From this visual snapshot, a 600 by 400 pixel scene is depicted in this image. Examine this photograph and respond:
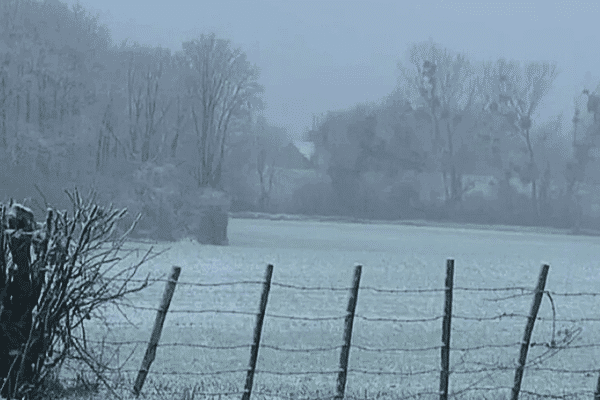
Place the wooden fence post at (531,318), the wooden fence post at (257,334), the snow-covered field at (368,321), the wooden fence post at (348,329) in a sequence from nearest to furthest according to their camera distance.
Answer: the wooden fence post at (257,334), the wooden fence post at (348,329), the wooden fence post at (531,318), the snow-covered field at (368,321)

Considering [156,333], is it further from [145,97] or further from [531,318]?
[145,97]

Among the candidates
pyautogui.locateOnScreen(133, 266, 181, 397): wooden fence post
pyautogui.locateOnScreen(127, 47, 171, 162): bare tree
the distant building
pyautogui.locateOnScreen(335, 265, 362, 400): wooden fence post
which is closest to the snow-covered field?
pyautogui.locateOnScreen(133, 266, 181, 397): wooden fence post

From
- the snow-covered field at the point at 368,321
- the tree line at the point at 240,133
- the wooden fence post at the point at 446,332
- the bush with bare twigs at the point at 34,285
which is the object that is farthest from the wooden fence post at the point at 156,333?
the tree line at the point at 240,133

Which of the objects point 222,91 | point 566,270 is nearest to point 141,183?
point 222,91

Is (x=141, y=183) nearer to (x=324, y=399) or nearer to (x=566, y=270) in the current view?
(x=566, y=270)

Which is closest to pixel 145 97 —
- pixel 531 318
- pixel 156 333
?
pixel 156 333

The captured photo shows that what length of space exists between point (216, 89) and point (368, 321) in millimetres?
63712

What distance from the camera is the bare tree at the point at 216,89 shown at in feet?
280

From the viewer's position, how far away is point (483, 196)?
348 ft

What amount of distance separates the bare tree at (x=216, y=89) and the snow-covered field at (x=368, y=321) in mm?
23287

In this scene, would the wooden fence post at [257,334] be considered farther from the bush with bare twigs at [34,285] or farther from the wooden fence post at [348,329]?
the bush with bare twigs at [34,285]

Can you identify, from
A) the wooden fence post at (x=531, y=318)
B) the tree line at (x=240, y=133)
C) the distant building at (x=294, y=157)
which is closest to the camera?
the wooden fence post at (x=531, y=318)

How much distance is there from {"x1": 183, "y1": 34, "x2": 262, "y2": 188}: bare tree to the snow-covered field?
2329 cm

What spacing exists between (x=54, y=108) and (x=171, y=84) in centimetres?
1746
